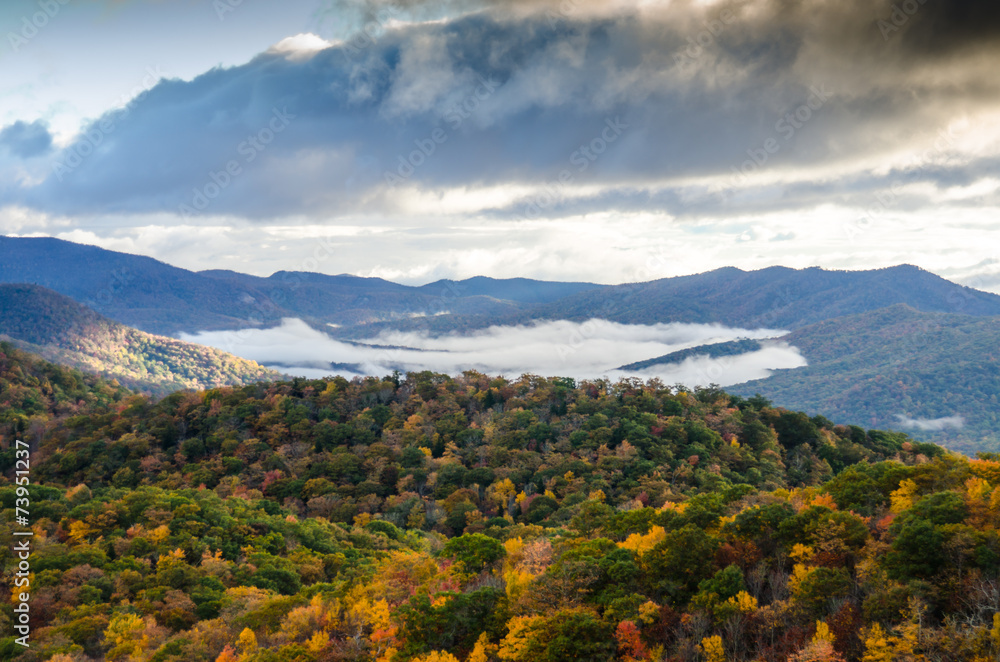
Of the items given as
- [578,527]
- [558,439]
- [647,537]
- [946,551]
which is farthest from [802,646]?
[558,439]

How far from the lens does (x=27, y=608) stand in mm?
37375

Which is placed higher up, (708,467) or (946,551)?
(946,551)

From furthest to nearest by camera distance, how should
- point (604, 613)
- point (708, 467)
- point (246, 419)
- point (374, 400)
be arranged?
point (374, 400) < point (246, 419) < point (708, 467) < point (604, 613)

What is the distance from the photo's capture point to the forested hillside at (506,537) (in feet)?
86.2

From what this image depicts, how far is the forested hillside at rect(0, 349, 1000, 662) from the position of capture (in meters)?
26.3

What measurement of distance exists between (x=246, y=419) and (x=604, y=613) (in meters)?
76.2

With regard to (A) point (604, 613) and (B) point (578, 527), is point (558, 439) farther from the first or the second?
(A) point (604, 613)

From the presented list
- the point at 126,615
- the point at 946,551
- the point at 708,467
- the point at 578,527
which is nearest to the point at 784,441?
the point at 708,467

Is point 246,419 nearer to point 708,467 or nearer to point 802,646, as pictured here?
point 708,467

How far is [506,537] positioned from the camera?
49.9 m

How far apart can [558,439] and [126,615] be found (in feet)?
178

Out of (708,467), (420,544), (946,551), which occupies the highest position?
(946,551)

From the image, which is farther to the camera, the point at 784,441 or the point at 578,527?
the point at 784,441

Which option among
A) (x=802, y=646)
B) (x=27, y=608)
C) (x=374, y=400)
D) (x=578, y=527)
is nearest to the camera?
(x=802, y=646)
